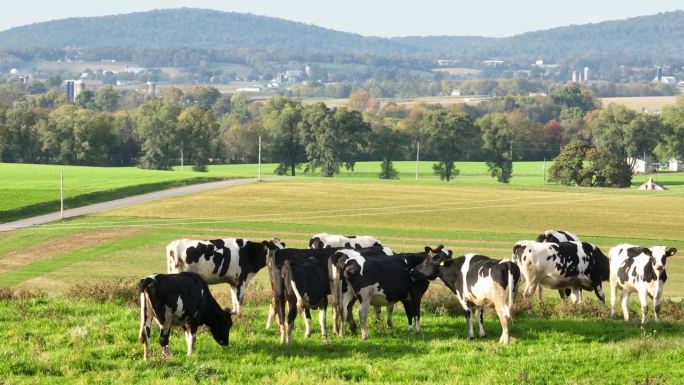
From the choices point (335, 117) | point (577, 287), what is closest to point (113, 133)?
point (335, 117)

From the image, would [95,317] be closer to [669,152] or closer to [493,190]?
[493,190]

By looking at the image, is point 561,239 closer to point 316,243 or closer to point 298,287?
point 316,243

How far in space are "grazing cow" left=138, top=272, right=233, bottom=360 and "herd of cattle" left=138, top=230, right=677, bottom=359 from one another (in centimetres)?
2

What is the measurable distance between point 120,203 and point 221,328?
70564 millimetres

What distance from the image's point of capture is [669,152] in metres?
160

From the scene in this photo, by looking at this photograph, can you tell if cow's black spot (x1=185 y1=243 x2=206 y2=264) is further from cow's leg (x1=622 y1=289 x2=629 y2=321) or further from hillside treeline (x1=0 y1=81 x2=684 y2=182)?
A: hillside treeline (x1=0 y1=81 x2=684 y2=182)

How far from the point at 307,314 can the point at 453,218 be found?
2342 inches

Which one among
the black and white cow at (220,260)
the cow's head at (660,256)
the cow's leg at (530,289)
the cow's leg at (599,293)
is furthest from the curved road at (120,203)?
the cow's head at (660,256)

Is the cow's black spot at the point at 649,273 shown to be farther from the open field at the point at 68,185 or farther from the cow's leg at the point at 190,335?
the open field at the point at 68,185

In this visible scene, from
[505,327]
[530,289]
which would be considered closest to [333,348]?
[505,327]

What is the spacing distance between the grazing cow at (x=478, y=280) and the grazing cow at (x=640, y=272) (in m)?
4.17

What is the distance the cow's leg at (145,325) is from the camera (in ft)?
66.7

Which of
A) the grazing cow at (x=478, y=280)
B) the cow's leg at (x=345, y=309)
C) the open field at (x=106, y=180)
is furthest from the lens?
the open field at (x=106, y=180)

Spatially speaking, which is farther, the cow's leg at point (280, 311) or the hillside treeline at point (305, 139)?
the hillside treeline at point (305, 139)
